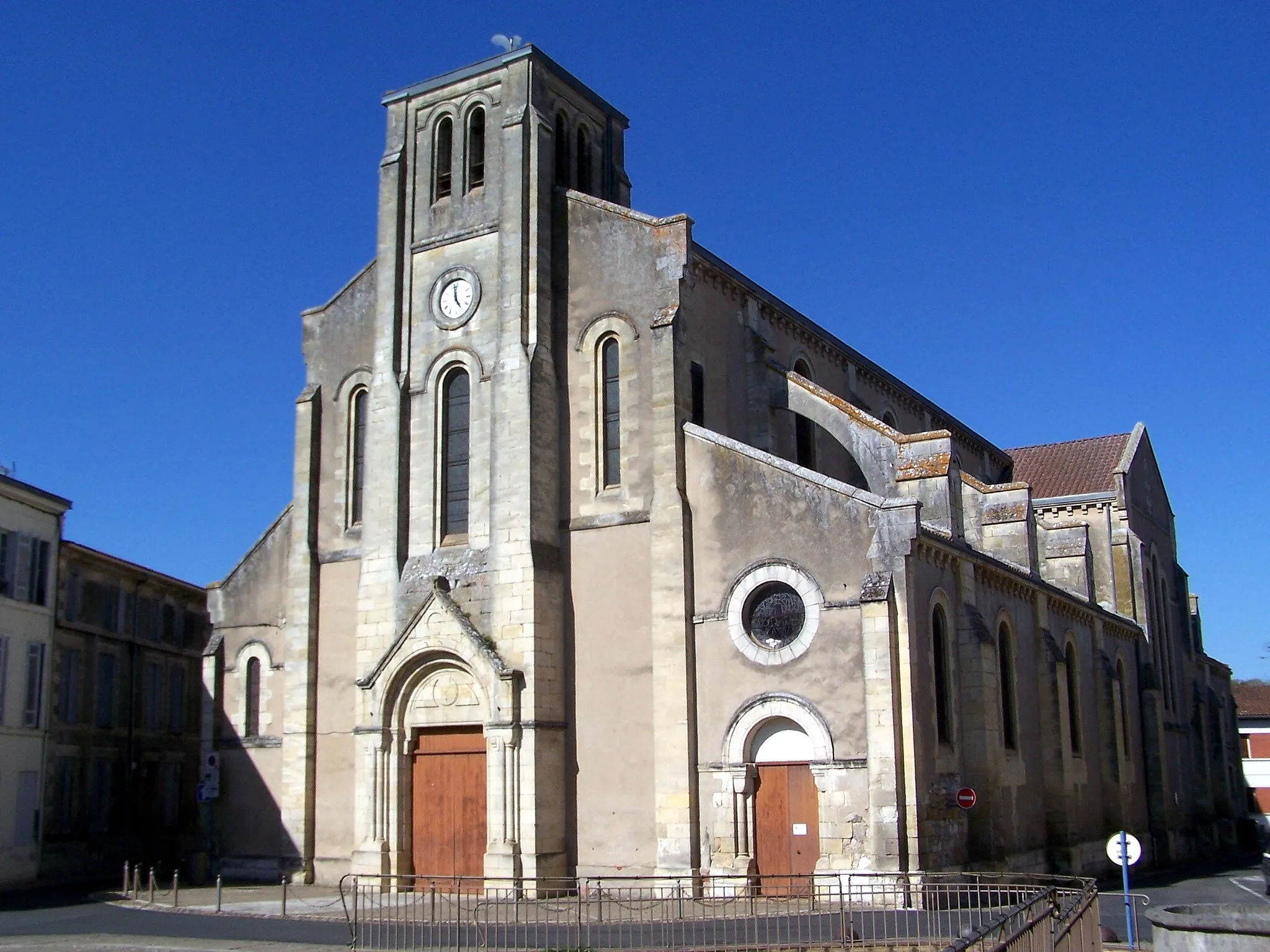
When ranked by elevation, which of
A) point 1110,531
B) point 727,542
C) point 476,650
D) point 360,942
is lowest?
point 360,942

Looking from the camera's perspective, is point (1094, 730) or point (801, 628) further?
point (1094, 730)

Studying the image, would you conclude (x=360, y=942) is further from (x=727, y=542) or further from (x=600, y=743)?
(x=727, y=542)

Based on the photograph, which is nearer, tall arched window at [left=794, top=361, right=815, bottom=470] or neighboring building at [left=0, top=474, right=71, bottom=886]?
neighboring building at [left=0, top=474, right=71, bottom=886]

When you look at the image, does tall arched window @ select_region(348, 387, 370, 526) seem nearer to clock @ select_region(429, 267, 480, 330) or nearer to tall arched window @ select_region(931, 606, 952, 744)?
clock @ select_region(429, 267, 480, 330)

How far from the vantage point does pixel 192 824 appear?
3500cm

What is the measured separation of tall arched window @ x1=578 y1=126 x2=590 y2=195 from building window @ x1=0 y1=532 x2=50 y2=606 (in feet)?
47.2

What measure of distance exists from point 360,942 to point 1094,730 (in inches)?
790

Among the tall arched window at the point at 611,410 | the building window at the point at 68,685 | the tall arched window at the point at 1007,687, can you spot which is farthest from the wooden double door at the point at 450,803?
the building window at the point at 68,685

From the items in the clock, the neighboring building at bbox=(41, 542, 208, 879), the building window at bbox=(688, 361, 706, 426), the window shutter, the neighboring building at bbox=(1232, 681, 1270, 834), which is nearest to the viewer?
the building window at bbox=(688, 361, 706, 426)

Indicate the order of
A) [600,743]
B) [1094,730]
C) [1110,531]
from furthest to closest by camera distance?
1. [1110,531]
2. [1094,730]
3. [600,743]

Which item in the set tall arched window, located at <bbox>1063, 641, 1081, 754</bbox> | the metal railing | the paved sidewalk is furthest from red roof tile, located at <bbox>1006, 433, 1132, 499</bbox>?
the paved sidewalk

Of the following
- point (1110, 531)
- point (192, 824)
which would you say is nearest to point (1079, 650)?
point (1110, 531)

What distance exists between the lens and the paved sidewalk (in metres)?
21.7

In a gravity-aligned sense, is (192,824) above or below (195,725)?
below
